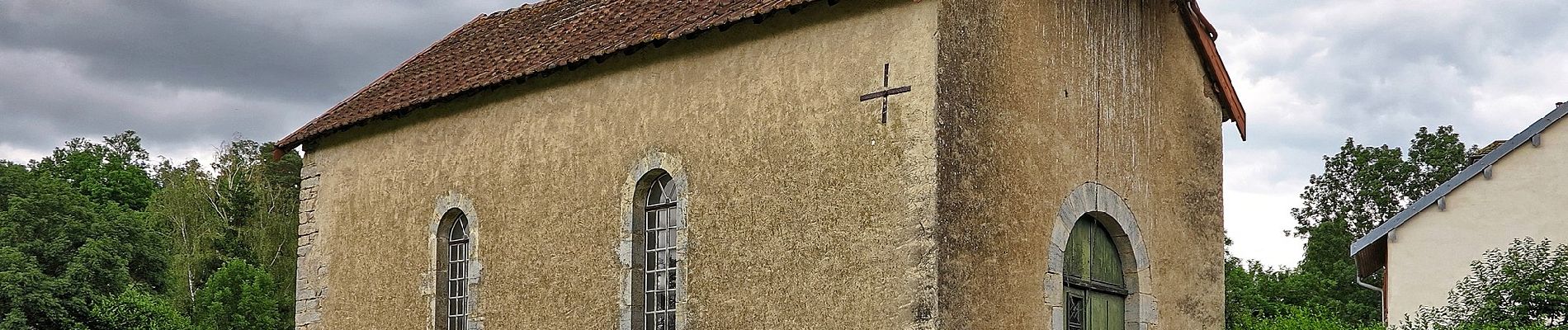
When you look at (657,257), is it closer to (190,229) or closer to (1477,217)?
(1477,217)

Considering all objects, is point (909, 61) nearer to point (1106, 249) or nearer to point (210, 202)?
point (1106, 249)

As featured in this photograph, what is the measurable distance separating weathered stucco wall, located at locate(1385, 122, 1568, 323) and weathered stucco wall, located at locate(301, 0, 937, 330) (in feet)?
34.4

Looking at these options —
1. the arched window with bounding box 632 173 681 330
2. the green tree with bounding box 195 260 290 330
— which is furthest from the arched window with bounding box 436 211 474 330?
the green tree with bounding box 195 260 290 330

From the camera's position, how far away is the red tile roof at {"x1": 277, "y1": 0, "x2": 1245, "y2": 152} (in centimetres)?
1210

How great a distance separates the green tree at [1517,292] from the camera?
14742mm

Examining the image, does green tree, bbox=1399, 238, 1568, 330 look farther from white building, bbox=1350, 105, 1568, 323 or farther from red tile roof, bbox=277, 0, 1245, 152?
red tile roof, bbox=277, 0, 1245, 152

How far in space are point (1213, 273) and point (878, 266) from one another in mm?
4562

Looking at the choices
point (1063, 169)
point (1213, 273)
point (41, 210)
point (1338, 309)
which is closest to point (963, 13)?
point (1063, 169)

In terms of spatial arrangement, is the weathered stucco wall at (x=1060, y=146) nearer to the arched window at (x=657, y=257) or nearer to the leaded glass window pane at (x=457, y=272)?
the arched window at (x=657, y=257)

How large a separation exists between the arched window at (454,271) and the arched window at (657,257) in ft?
8.29

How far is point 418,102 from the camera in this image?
14445 millimetres

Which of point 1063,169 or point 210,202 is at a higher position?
point 210,202

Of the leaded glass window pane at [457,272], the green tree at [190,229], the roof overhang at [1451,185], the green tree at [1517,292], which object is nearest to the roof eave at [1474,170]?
the roof overhang at [1451,185]

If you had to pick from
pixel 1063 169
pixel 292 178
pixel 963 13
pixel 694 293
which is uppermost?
pixel 292 178
